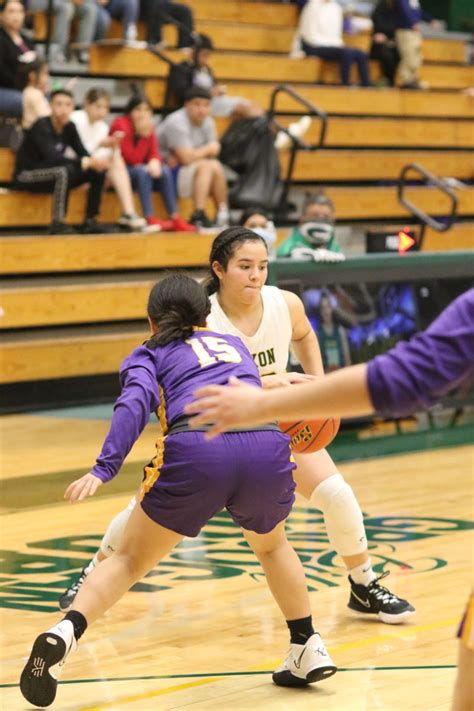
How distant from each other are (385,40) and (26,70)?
6.19m

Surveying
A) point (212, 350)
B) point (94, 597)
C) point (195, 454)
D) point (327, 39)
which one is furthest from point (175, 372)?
point (327, 39)

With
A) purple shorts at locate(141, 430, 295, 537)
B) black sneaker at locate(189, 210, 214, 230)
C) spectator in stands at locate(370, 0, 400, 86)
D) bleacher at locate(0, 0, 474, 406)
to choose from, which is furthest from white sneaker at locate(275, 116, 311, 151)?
purple shorts at locate(141, 430, 295, 537)

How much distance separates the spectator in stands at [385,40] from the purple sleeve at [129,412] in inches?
530

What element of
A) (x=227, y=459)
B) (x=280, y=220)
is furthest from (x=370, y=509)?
(x=280, y=220)

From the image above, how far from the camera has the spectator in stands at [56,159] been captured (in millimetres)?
12031

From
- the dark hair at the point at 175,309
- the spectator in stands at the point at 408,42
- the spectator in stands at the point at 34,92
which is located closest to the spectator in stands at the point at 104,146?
the spectator in stands at the point at 34,92

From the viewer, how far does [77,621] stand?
4.27 m

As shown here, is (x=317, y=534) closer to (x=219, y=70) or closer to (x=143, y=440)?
(x=143, y=440)

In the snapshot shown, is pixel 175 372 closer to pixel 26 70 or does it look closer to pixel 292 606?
pixel 292 606

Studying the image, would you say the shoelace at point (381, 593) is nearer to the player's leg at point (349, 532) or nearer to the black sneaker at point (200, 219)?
the player's leg at point (349, 532)

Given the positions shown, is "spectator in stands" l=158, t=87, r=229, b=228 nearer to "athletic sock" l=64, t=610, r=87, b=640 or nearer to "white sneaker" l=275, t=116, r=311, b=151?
"white sneaker" l=275, t=116, r=311, b=151

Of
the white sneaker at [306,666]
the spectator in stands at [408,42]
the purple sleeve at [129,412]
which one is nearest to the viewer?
the purple sleeve at [129,412]

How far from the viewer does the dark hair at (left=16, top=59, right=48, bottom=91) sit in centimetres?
1242

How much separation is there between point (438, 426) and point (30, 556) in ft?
16.3
